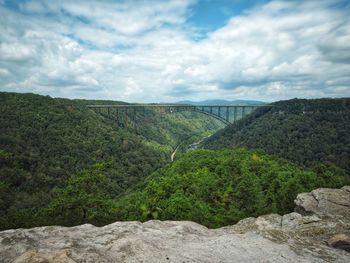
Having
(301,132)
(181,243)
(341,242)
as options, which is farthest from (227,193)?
(301,132)

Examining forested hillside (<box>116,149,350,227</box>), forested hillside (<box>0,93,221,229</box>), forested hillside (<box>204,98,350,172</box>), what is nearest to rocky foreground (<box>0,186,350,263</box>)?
forested hillside (<box>116,149,350,227</box>)

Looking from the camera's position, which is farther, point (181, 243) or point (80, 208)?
point (80, 208)

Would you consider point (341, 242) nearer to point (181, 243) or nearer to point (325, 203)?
point (325, 203)

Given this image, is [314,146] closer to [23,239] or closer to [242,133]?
[242,133]

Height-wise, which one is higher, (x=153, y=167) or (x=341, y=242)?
(x=341, y=242)

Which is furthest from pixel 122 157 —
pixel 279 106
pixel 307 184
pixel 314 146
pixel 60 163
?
pixel 279 106

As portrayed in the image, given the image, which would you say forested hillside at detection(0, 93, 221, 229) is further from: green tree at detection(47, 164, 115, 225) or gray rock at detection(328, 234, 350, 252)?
gray rock at detection(328, 234, 350, 252)

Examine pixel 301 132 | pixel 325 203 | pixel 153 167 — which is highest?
pixel 325 203
